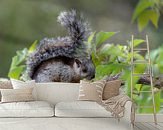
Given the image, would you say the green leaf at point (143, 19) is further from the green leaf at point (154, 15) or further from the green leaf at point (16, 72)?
the green leaf at point (16, 72)

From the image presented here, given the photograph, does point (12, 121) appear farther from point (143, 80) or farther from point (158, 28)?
point (158, 28)

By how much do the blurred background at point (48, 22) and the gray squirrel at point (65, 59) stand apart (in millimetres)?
1454

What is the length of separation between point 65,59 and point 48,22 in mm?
1714

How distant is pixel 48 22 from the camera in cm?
588

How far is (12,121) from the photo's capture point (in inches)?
132

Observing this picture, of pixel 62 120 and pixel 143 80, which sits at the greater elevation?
pixel 143 80

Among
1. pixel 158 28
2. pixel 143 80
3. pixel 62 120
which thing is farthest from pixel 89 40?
pixel 158 28

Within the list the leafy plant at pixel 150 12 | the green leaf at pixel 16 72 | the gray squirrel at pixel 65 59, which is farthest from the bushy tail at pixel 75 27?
the leafy plant at pixel 150 12

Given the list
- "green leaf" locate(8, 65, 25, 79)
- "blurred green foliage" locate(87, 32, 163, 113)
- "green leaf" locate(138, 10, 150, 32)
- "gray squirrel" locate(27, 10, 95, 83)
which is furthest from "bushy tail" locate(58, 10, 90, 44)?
"green leaf" locate(138, 10, 150, 32)

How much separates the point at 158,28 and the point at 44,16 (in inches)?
72.7

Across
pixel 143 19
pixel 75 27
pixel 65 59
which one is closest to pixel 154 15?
pixel 143 19

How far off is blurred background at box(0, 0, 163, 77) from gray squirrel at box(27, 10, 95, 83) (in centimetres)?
145

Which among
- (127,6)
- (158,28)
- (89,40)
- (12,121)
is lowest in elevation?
(12,121)

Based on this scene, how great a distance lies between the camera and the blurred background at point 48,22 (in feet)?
19.2
